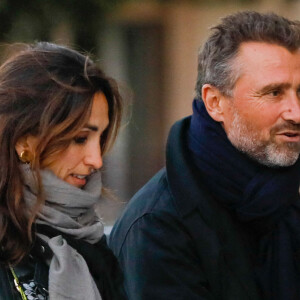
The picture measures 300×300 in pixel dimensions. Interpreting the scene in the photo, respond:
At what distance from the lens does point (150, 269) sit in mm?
3311

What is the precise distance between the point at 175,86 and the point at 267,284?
4.30 m

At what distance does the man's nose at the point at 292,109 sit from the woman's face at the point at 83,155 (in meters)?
0.90

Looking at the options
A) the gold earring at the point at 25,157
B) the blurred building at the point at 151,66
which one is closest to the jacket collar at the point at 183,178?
the gold earring at the point at 25,157

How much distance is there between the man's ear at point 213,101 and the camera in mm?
3541

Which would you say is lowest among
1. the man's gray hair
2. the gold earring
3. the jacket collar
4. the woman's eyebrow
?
the jacket collar

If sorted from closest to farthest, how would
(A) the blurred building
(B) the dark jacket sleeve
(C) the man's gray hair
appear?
(B) the dark jacket sleeve
(C) the man's gray hair
(A) the blurred building

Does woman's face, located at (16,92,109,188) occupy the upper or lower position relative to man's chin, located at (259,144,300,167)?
upper

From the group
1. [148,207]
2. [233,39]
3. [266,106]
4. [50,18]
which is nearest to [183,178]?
[148,207]

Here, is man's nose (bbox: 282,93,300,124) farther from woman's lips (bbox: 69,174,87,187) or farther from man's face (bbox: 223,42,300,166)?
woman's lips (bbox: 69,174,87,187)

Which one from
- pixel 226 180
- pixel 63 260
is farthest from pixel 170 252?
pixel 63 260

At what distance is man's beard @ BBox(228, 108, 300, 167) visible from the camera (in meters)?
3.44

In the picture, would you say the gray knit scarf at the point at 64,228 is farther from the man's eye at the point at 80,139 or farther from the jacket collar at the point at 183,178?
the jacket collar at the point at 183,178

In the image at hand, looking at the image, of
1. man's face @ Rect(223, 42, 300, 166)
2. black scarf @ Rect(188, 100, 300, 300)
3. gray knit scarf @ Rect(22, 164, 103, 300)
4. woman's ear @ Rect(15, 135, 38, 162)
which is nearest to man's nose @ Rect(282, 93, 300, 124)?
man's face @ Rect(223, 42, 300, 166)

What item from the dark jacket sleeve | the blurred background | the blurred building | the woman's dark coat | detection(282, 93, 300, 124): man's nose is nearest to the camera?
the woman's dark coat
